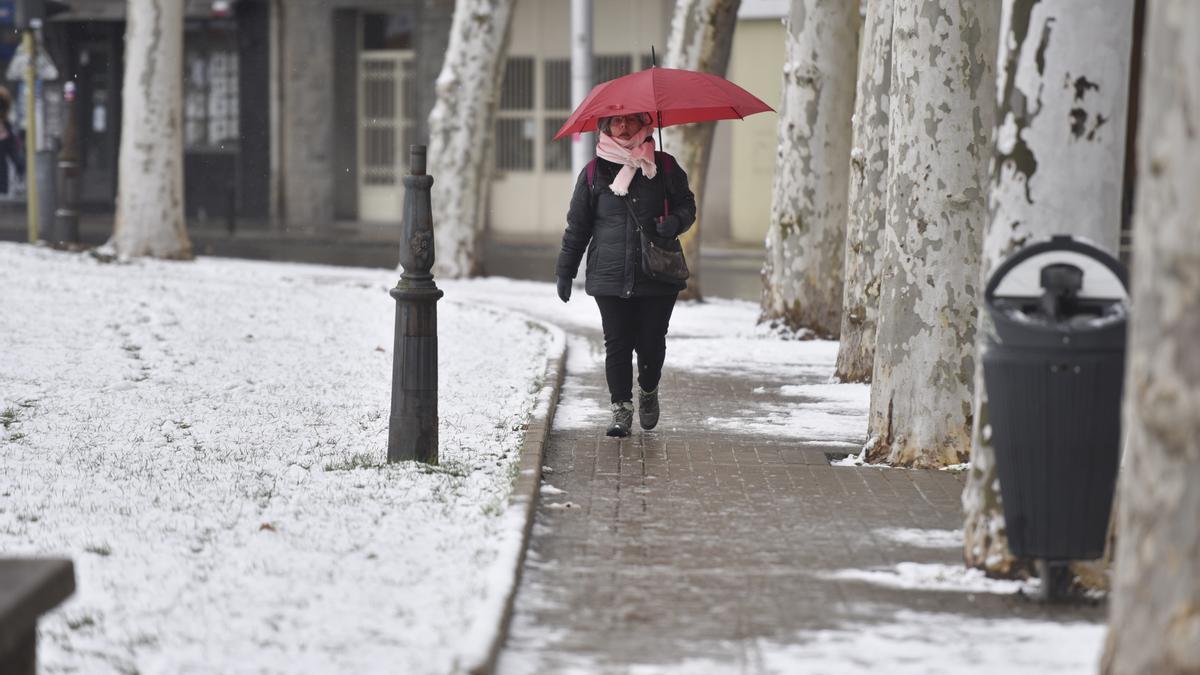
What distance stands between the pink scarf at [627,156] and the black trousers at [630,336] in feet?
1.90

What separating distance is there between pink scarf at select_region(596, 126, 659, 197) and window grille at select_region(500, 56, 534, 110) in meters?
22.5

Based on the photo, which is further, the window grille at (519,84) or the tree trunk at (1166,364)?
the window grille at (519,84)

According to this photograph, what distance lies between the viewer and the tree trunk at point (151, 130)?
20.6 metres

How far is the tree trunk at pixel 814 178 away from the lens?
14172mm

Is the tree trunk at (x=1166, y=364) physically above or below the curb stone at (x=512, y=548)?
above

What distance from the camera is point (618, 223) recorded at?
8.77 m

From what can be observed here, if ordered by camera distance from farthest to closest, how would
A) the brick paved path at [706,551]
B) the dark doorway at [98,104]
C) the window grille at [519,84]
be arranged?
the dark doorway at [98,104] < the window grille at [519,84] < the brick paved path at [706,551]

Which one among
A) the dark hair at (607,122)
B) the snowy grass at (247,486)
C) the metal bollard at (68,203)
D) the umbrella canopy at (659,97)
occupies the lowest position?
the snowy grass at (247,486)

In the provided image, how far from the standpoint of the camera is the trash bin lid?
530 cm

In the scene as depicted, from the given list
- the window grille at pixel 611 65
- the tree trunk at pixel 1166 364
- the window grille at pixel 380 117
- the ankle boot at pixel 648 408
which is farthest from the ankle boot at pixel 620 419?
the window grille at pixel 380 117

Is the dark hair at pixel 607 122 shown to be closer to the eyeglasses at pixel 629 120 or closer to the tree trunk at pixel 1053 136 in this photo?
the eyeglasses at pixel 629 120

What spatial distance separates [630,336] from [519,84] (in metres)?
22.4

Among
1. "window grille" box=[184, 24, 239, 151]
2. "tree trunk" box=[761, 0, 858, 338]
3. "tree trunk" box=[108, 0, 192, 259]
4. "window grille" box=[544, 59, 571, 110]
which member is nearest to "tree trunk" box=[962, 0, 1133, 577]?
"tree trunk" box=[761, 0, 858, 338]

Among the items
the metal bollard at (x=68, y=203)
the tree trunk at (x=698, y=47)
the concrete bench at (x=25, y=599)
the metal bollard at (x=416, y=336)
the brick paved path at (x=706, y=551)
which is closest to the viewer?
the concrete bench at (x=25, y=599)
